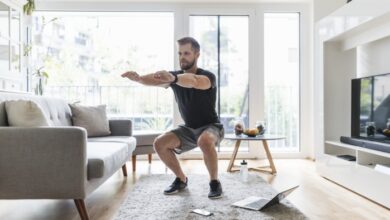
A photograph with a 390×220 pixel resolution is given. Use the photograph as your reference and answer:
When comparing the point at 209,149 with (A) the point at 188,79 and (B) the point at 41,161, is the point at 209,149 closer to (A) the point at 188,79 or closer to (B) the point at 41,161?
(A) the point at 188,79

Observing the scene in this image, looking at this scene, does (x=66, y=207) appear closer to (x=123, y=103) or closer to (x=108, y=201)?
(x=108, y=201)

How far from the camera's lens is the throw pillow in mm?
3279

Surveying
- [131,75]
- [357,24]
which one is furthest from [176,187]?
[357,24]

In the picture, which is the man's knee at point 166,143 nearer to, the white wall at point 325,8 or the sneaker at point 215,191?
the sneaker at point 215,191

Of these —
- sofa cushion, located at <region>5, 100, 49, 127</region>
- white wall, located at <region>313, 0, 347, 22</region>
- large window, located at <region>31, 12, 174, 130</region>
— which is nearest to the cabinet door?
large window, located at <region>31, 12, 174, 130</region>

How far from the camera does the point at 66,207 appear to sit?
2385 millimetres

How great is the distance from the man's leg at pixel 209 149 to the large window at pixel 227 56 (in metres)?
2.28

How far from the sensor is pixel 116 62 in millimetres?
5398

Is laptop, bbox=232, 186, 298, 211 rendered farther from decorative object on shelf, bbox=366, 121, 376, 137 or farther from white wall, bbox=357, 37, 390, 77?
white wall, bbox=357, 37, 390, 77

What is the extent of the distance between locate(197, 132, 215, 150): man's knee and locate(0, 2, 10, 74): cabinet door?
227 centimetres

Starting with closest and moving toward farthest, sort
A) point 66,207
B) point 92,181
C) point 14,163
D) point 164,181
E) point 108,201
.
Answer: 1. point 14,163
2. point 92,181
3. point 66,207
4. point 108,201
5. point 164,181

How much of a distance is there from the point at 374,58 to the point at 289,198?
5.25 feet

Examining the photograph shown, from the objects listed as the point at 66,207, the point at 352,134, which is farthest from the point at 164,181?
the point at 352,134

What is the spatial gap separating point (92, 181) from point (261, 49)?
3.35m
